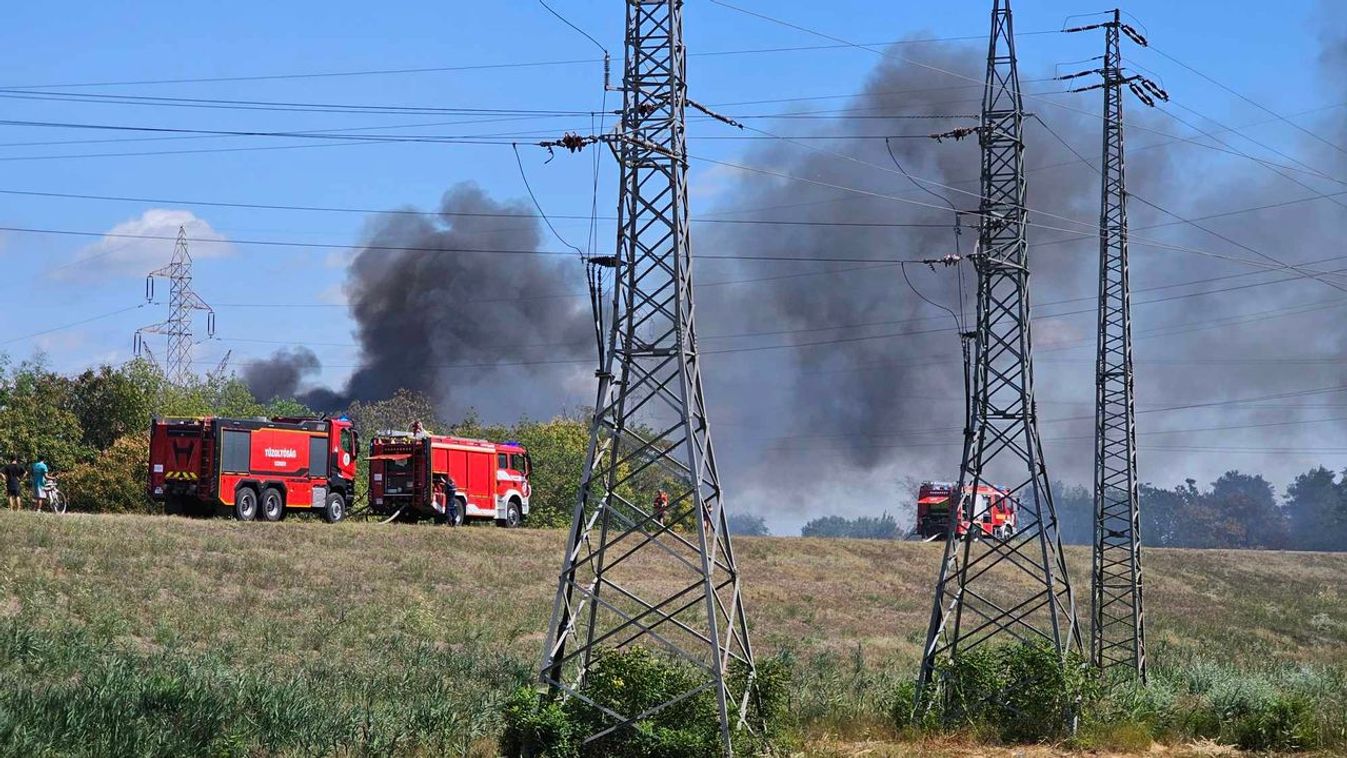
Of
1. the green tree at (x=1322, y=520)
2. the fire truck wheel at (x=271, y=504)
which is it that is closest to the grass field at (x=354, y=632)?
the fire truck wheel at (x=271, y=504)

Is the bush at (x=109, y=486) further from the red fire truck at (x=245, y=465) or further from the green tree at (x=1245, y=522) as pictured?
the green tree at (x=1245, y=522)

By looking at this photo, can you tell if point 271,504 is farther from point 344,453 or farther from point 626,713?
point 626,713

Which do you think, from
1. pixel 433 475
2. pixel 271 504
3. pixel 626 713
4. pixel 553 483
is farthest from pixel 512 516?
pixel 626 713

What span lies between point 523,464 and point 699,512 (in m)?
39.5

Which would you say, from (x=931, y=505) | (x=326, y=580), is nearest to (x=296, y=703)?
(x=326, y=580)

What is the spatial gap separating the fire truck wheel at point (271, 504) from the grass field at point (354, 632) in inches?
48.1

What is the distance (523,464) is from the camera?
57094 mm

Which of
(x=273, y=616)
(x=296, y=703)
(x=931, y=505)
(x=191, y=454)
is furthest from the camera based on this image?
(x=931, y=505)

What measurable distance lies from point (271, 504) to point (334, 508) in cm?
293

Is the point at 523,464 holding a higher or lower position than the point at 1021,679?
higher

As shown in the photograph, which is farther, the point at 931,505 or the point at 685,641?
the point at 931,505

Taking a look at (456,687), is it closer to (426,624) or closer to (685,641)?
(426,624)

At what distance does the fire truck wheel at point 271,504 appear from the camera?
44875 mm

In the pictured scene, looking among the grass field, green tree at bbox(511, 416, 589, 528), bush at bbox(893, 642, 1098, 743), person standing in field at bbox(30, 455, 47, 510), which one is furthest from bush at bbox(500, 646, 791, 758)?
green tree at bbox(511, 416, 589, 528)
